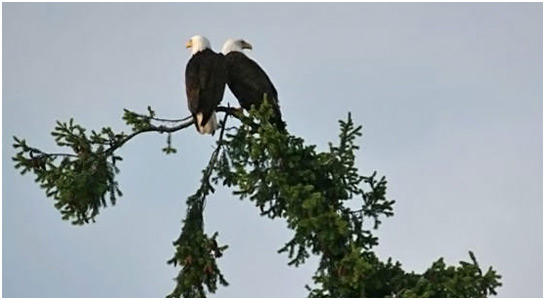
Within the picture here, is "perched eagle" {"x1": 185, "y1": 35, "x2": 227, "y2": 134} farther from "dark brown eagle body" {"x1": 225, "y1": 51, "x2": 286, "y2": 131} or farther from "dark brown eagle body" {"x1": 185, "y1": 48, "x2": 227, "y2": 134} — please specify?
"dark brown eagle body" {"x1": 225, "y1": 51, "x2": 286, "y2": 131}

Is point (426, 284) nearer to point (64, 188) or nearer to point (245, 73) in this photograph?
point (64, 188)

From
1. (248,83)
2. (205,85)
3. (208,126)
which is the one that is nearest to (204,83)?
(205,85)

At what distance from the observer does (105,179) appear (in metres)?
8.09

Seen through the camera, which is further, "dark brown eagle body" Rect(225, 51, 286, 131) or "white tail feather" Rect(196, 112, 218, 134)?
"dark brown eagle body" Rect(225, 51, 286, 131)

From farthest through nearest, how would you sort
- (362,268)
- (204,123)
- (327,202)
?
1. (204,123)
2. (327,202)
3. (362,268)

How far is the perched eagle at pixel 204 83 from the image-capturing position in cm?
910

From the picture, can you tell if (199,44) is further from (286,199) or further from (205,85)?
(286,199)

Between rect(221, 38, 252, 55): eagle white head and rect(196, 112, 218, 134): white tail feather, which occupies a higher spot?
rect(221, 38, 252, 55): eagle white head

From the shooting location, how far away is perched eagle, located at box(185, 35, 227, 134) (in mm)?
9102

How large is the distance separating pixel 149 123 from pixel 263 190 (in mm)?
1327

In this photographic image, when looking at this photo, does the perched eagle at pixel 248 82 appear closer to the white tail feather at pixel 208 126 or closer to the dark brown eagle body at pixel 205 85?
the dark brown eagle body at pixel 205 85

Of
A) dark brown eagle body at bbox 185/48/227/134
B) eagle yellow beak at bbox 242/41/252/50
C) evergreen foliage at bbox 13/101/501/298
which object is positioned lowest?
evergreen foliage at bbox 13/101/501/298

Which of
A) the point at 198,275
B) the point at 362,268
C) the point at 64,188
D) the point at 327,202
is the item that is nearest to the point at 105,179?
the point at 64,188

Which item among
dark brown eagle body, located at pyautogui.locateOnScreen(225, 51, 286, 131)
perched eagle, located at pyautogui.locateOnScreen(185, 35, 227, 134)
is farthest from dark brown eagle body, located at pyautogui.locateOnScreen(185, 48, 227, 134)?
dark brown eagle body, located at pyautogui.locateOnScreen(225, 51, 286, 131)
